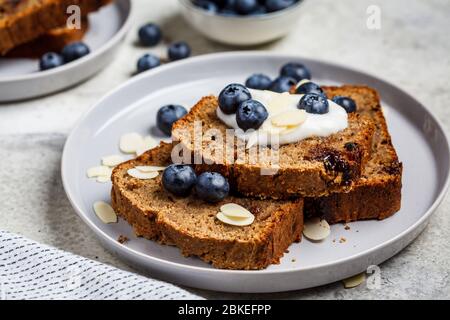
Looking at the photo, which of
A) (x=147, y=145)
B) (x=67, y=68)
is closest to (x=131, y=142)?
(x=147, y=145)

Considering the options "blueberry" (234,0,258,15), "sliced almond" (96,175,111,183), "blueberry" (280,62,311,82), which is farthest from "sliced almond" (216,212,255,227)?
"blueberry" (234,0,258,15)

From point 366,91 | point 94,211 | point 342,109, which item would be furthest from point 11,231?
point 366,91

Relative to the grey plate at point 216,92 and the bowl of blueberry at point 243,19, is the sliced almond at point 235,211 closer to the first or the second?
the grey plate at point 216,92

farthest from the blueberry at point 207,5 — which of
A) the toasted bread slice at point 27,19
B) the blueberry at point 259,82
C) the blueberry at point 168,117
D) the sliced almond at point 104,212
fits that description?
the sliced almond at point 104,212

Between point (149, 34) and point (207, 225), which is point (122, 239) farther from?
point (149, 34)

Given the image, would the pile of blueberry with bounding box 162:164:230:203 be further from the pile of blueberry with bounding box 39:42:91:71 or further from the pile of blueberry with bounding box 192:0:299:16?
the pile of blueberry with bounding box 192:0:299:16

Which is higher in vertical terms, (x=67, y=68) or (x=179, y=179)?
(x=179, y=179)
